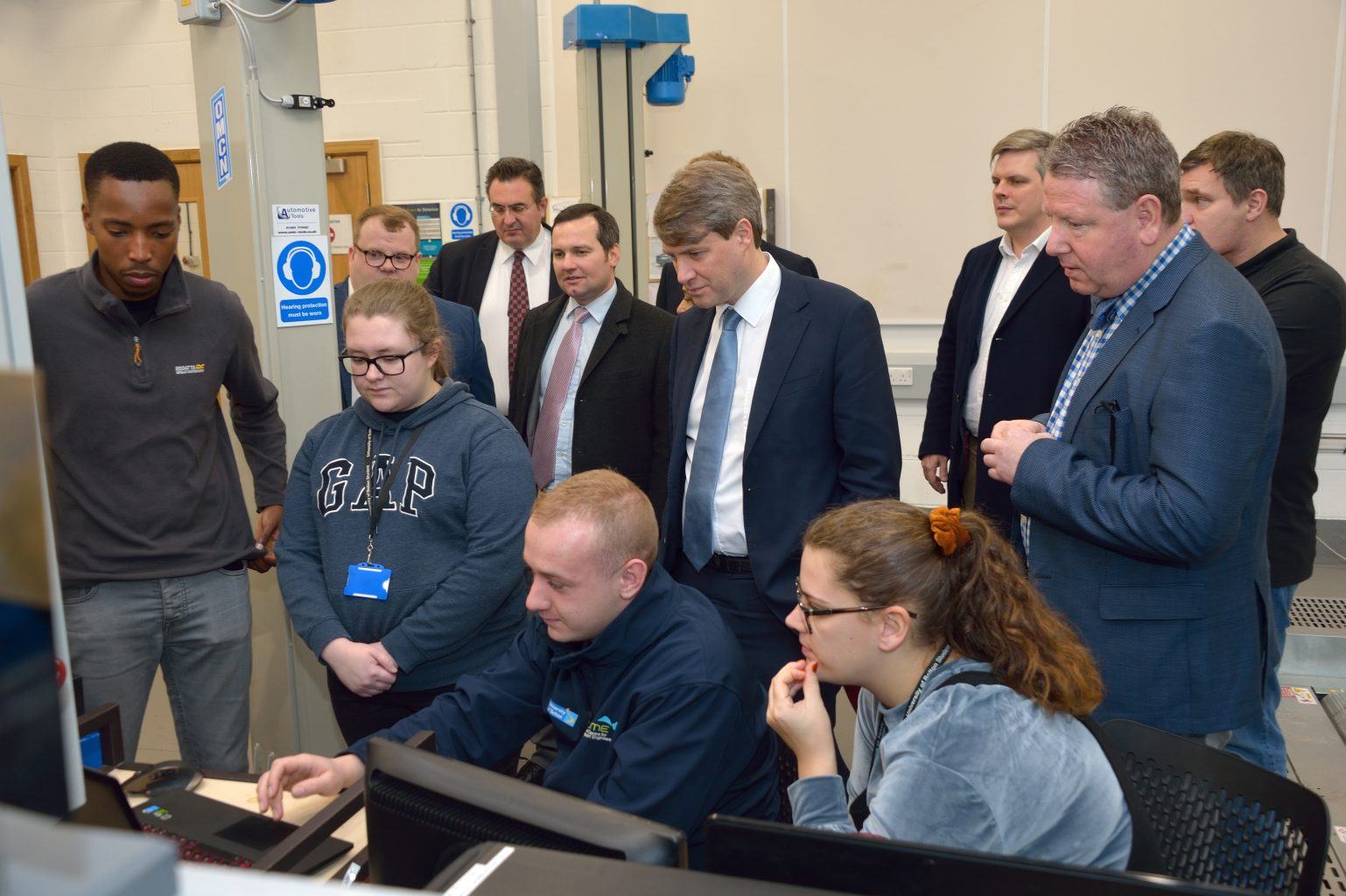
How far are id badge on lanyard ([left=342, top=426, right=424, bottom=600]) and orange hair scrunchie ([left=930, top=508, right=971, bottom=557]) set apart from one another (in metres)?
1.16

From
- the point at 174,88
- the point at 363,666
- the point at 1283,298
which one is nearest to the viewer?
the point at 363,666

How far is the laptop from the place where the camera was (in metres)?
1.40

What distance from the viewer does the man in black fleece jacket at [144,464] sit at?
7.10ft

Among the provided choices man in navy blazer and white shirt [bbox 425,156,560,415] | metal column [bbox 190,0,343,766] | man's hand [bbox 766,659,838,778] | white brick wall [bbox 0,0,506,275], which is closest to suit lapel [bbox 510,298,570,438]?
man in navy blazer and white shirt [bbox 425,156,560,415]

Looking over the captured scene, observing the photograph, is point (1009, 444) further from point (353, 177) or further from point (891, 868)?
point (353, 177)

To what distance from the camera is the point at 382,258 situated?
10.9ft

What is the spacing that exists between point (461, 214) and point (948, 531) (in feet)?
14.4

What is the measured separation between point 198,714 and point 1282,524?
8.45 feet

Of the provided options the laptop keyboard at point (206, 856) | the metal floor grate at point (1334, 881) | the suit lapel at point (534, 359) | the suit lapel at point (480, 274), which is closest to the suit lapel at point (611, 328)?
the suit lapel at point (534, 359)

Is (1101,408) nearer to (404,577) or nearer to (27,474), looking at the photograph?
(404,577)

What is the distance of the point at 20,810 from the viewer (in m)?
0.28

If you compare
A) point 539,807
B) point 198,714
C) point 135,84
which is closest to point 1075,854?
point 539,807

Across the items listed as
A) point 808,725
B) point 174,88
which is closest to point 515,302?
point 808,725

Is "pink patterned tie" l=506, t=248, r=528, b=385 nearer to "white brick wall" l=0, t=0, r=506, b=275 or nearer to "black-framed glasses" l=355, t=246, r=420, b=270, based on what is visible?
"black-framed glasses" l=355, t=246, r=420, b=270
